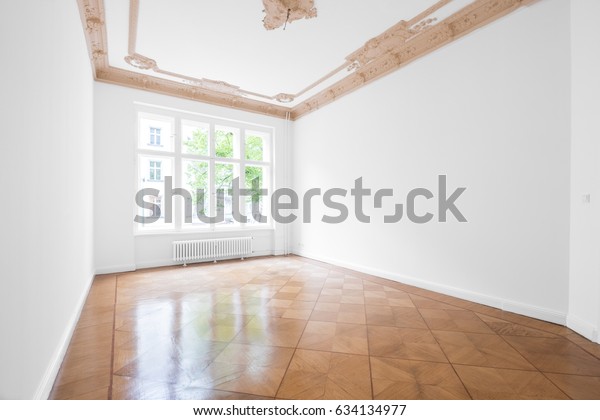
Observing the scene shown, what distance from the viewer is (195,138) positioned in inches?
237

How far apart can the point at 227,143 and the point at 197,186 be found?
1274mm

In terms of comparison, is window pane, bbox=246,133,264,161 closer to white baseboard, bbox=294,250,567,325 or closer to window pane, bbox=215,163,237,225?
window pane, bbox=215,163,237,225

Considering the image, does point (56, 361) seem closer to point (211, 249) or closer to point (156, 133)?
point (211, 249)

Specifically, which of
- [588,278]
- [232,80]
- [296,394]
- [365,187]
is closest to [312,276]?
[365,187]

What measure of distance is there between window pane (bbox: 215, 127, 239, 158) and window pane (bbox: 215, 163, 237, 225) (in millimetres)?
294

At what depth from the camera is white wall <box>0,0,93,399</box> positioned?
125 cm

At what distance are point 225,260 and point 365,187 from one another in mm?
3320

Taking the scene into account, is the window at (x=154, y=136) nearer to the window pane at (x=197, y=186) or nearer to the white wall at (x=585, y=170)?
the window pane at (x=197, y=186)

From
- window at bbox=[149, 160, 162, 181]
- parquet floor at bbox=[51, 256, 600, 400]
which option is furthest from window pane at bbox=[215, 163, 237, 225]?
parquet floor at bbox=[51, 256, 600, 400]

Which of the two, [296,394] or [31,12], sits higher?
[31,12]

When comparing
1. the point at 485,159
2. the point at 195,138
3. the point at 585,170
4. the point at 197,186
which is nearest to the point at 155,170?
the point at 197,186

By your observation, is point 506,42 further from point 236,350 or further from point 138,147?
point 138,147

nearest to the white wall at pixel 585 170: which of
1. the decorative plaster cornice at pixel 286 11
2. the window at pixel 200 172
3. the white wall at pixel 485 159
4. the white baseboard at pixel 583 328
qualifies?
the white baseboard at pixel 583 328

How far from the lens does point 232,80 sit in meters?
5.16
